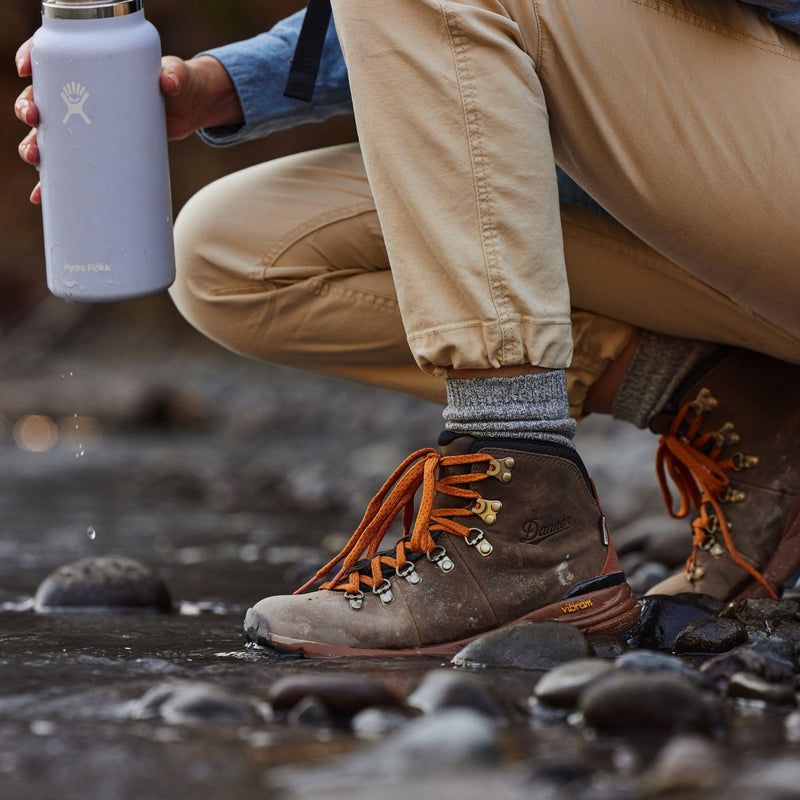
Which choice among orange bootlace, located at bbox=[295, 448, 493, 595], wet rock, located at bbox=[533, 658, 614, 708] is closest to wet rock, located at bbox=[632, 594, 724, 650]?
orange bootlace, located at bbox=[295, 448, 493, 595]

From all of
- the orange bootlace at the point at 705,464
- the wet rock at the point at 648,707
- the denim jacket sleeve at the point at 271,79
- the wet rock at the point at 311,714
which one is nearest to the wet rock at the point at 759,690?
the wet rock at the point at 648,707

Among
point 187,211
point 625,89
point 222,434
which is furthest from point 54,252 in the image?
point 222,434

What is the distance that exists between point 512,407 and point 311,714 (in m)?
0.55

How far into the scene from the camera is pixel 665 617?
185 centimetres

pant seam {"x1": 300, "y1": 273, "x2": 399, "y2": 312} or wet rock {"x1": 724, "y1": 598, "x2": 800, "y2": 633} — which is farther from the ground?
pant seam {"x1": 300, "y1": 273, "x2": 399, "y2": 312}

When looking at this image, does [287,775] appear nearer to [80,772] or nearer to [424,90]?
[80,772]

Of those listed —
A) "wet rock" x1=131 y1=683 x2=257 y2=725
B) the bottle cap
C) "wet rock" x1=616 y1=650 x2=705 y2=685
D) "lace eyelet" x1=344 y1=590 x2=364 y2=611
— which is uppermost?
the bottle cap

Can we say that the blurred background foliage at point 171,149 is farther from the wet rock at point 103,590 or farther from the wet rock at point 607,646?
the wet rock at point 607,646

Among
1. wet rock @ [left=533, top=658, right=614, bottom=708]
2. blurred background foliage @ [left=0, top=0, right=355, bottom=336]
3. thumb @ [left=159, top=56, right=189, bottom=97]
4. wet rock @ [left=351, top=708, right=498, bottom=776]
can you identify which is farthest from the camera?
blurred background foliage @ [left=0, top=0, right=355, bottom=336]

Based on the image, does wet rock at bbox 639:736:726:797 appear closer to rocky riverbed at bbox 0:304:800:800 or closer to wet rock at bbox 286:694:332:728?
rocky riverbed at bbox 0:304:800:800

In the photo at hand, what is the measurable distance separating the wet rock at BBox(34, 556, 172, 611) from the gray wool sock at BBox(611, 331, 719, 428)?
974 mm

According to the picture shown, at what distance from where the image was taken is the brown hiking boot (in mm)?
1701

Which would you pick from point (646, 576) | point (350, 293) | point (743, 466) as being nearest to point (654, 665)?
point (743, 466)

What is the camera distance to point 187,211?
2.40 meters
